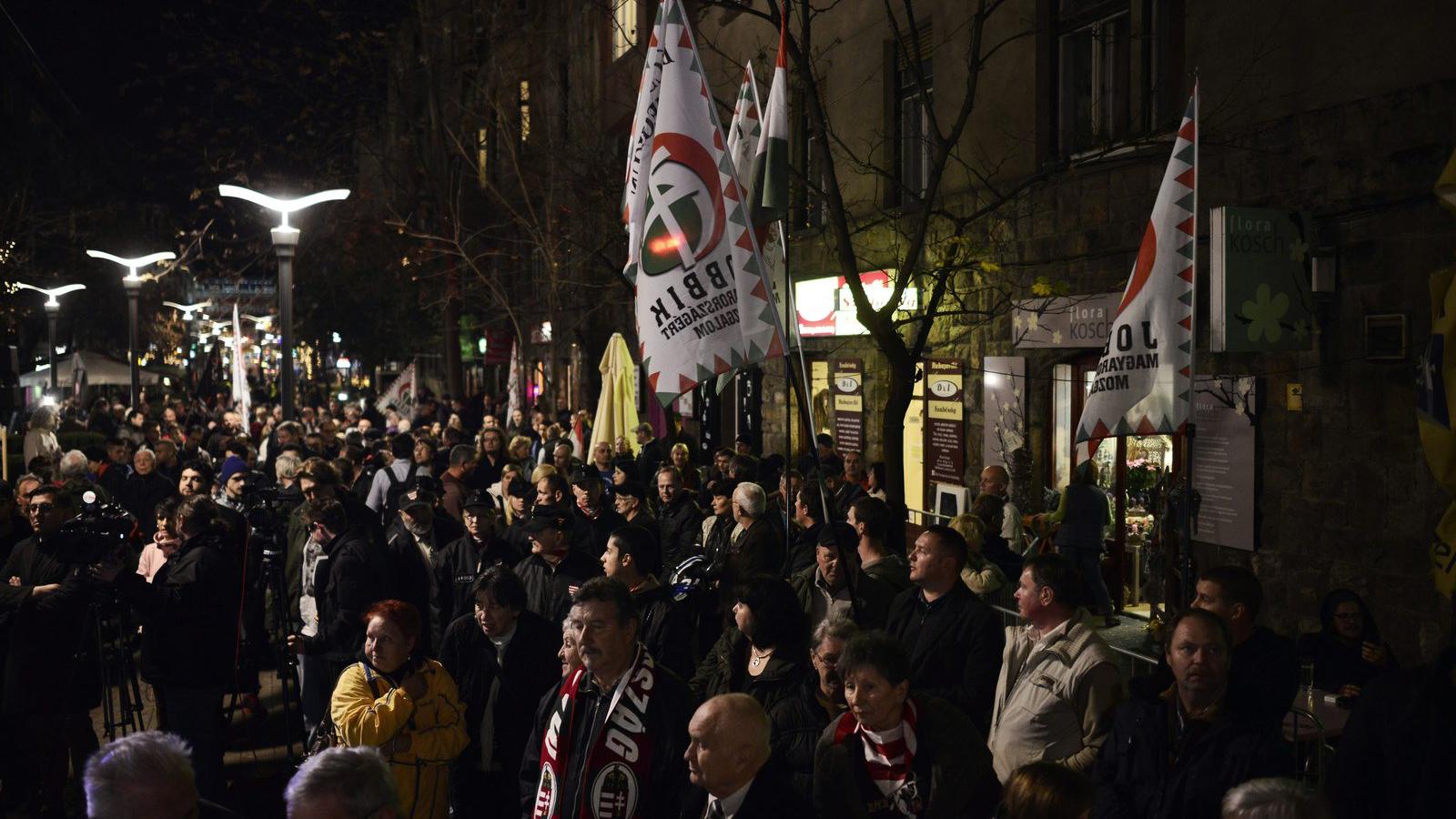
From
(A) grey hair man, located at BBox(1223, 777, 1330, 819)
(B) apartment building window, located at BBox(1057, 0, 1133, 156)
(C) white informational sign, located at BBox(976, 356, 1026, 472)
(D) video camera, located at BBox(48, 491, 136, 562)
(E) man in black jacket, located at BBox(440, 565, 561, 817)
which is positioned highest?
(B) apartment building window, located at BBox(1057, 0, 1133, 156)

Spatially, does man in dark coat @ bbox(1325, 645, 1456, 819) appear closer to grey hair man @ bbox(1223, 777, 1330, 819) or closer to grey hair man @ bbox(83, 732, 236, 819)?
grey hair man @ bbox(1223, 777, 1330, 819)

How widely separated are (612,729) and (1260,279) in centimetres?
772

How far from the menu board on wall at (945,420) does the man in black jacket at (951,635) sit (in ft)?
32.5

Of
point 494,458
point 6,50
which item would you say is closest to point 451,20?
point 494,458

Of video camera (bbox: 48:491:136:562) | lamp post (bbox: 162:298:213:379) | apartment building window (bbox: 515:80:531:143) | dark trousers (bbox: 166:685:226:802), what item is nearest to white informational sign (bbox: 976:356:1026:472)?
dark trousers (bbox: 166:685:226:802)

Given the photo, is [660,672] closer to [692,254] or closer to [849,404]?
[692,254]

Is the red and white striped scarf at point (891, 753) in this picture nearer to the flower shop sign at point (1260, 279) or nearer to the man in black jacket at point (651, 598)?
the man in black jacket at point (651, 598)

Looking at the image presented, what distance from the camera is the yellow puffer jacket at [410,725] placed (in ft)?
17.1

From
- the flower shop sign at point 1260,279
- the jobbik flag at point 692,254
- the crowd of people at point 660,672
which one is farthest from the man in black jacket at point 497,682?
the flower shop sign at point 1260,279

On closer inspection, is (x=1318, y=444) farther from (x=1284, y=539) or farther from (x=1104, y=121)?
(x=1104, y=121)

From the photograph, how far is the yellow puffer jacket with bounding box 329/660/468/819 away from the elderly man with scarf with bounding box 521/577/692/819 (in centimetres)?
60

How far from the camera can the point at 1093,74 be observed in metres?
13.7

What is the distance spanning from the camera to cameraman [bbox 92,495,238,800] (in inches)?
292

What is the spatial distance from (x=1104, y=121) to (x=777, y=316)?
844 centimetres
